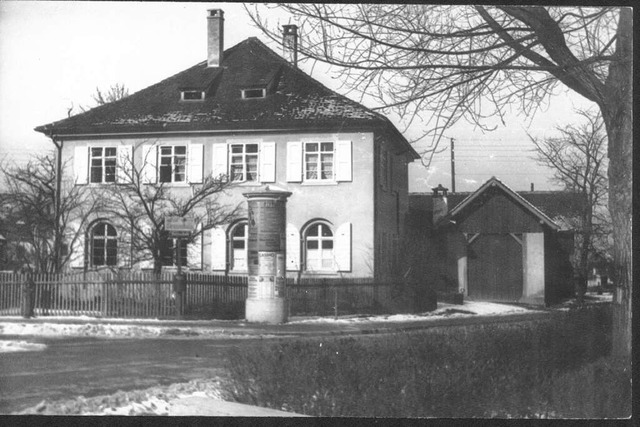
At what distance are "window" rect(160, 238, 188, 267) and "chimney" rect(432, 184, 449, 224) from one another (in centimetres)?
266

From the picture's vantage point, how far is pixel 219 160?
30.6ft

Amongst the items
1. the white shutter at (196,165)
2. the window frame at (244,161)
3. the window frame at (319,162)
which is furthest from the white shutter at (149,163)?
the window frame at (319,162)

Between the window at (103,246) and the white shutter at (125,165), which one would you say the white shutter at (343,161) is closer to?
the white shutter at (125,165)

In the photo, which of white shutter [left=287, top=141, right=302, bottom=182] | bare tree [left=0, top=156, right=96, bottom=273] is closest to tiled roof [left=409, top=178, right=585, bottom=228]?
white shutter [left=287, top=141, right=302, bottom=182]

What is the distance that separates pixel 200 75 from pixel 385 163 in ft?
7.35

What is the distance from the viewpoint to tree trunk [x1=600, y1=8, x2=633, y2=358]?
29.7 ft

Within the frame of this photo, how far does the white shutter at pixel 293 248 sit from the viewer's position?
30.7ft

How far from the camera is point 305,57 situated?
9109 millimetres

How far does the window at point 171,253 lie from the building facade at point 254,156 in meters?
0.02

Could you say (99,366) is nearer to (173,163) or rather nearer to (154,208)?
(154,208)

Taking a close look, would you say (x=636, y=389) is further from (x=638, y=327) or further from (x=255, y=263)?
(x=255, y=263)

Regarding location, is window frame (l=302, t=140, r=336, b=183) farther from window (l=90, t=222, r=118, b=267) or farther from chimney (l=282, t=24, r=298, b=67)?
window (l=90, t=222, r=118, b=267)

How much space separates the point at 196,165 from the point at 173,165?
12.4 inches

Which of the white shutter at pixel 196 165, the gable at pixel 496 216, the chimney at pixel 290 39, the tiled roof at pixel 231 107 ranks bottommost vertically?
the gable at pixel 496 216
